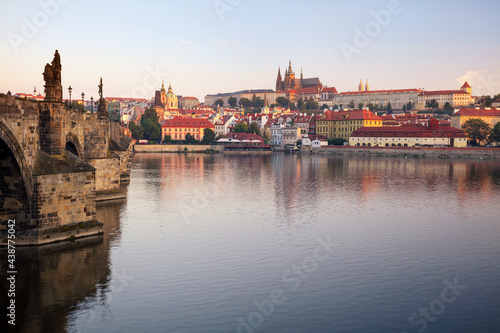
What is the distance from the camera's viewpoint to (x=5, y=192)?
20.2 meters

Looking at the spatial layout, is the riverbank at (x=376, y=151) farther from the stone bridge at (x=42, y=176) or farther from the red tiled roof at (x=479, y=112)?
the stone bridge at (x=42, y=176)

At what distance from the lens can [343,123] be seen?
5428 inches

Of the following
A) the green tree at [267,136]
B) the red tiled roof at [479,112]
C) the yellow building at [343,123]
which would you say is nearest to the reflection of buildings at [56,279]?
the yellow building at [343,123]

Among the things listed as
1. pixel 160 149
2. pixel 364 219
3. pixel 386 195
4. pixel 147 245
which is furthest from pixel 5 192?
pixel 160 149

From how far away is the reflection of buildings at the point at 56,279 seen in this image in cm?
1462

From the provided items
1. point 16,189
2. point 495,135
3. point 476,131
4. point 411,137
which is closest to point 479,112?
point 476,131

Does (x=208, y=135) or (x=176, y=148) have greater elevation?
(x=208, y=135)

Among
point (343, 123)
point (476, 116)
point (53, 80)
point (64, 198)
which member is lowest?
point (64, 198)

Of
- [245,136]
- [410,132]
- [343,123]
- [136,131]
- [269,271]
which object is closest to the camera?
[269,271]

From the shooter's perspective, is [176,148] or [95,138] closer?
[95,138]

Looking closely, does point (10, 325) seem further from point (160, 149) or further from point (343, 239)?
point (160, 149)

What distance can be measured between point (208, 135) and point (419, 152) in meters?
53.4

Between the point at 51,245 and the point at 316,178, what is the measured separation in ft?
132

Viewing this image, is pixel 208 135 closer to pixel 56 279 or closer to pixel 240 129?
pixel 240 129
